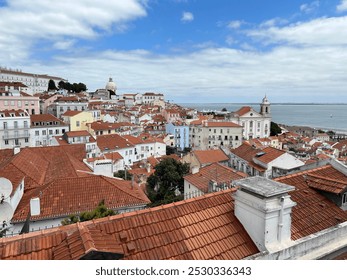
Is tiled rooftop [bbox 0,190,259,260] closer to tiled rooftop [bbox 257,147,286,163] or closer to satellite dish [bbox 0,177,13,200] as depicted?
satellite dish [bbox 0,177,13,200]

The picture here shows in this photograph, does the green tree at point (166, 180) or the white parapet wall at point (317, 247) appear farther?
→ the green tree at point (166, 180)

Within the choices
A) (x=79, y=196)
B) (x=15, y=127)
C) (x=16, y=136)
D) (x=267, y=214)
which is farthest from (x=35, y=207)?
(x=15, y=127)

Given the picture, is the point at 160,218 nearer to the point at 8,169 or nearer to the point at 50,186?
the point at 50,186

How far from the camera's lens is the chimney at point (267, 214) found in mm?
4754

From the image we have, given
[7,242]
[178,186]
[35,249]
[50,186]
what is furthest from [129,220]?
[178,186]

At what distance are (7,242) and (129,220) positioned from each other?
6.21 ft

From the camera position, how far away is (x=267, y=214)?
4.70m

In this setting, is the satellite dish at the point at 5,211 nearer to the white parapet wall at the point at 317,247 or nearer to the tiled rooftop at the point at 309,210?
the white parapet wall at the point at 317,247

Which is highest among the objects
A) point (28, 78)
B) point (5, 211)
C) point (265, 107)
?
point (28, 78)

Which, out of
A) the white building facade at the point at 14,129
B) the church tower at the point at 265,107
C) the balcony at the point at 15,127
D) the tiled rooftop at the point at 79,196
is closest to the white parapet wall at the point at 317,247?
the tiled rooftop at the point at 79,196

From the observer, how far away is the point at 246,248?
4.85m

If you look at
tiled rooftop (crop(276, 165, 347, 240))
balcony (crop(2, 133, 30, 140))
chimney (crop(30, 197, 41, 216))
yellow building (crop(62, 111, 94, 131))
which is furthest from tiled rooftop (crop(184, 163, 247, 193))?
yellow building (crop(62, 111, 94, 131))

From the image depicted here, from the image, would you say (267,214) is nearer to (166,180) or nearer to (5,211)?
(5,211)

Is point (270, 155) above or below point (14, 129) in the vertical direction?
below
